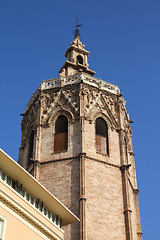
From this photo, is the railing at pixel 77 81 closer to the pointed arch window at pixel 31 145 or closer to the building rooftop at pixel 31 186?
the pointed arch window at pixel 31 145

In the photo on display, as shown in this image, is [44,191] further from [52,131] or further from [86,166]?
[52,131]

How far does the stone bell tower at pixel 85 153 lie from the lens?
33.4m

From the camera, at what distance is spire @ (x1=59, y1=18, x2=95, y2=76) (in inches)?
1772

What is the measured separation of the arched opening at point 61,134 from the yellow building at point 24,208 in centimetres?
1035

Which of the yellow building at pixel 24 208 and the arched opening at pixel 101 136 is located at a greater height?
the arched opening at pixel 101 136

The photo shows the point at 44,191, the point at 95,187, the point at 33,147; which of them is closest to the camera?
the point at 44,191

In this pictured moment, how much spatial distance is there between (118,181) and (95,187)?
228 centimetres

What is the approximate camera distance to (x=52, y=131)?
124 feet

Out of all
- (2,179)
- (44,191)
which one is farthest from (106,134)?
(2,179)

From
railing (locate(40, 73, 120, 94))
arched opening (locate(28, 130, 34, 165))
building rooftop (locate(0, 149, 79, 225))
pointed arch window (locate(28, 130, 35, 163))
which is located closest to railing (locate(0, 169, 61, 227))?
building rooftop (locate(0, 149, 79, 225))

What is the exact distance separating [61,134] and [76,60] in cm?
1117

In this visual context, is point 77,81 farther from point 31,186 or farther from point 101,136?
point 31,186

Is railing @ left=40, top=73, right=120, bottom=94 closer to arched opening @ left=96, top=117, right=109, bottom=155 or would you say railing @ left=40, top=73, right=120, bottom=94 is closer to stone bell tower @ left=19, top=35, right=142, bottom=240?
stone bell tower @ left=19, top=35, right=142, bottom=240

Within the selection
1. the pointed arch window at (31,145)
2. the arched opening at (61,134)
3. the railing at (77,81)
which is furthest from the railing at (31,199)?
the railing at (77,81)
